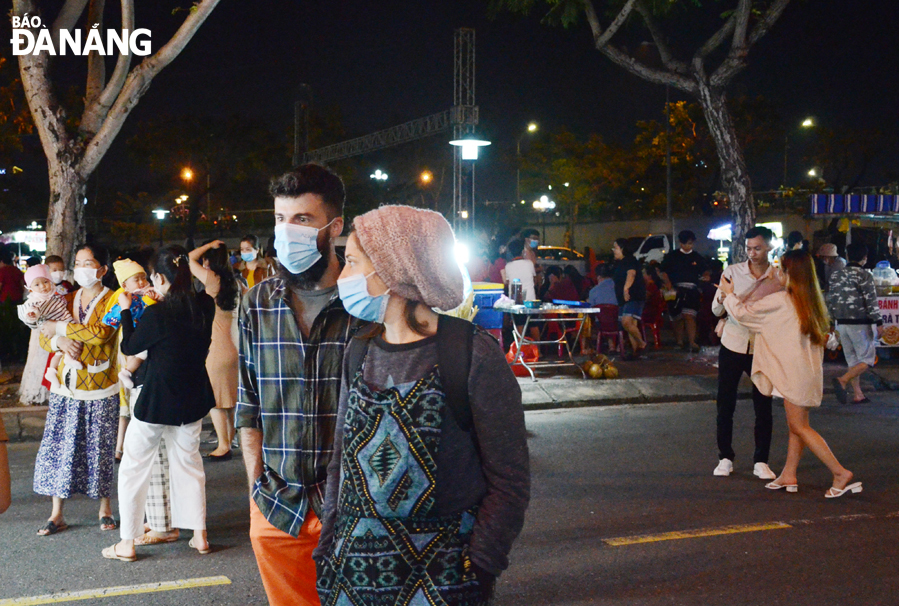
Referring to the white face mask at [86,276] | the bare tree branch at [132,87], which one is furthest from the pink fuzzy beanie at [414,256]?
the bare tree branch at [132,87]

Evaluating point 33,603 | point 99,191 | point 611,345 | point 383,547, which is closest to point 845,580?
point 383,547

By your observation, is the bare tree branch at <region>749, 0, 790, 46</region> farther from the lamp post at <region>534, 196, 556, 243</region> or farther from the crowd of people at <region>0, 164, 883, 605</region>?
the lamp post at <region>534, 196, 556, 243</region>

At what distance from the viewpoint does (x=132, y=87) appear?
10.6m

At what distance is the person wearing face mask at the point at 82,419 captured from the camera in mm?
5887

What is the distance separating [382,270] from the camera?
7.93 ft

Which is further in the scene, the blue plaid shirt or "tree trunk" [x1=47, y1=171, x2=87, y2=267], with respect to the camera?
"tree trunk" [x1=47, y1=171, x2=87, y2=267]

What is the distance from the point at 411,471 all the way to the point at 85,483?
4.43 metres

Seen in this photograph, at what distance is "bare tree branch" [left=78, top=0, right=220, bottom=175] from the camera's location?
10.5 metres

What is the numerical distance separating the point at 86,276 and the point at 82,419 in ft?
3.21

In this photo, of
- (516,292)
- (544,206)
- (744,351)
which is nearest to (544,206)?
(544,206)

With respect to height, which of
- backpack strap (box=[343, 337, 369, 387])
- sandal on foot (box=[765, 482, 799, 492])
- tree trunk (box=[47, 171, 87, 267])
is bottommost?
sandal on foot (box=[765, 482, 799, 492])

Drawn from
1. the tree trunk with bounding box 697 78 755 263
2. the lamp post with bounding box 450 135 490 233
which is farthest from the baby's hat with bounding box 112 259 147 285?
the lamp post with bounding box 450 135 490 233

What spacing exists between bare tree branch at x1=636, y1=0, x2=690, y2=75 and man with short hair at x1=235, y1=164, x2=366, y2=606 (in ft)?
40.1

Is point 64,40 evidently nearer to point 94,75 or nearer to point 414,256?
point 94,75
